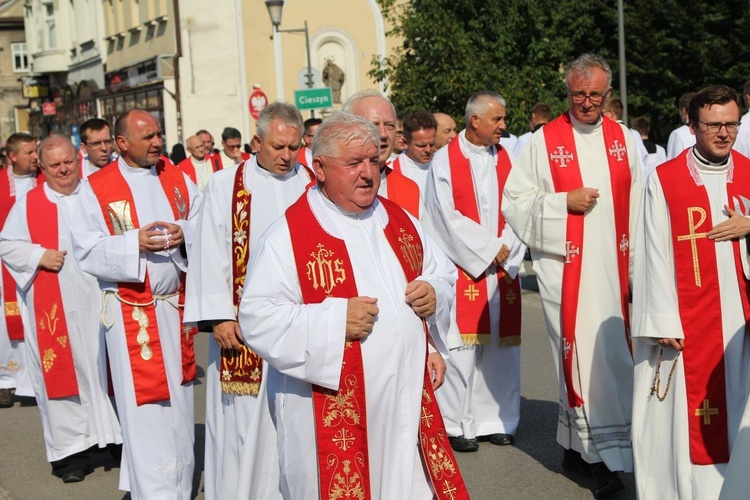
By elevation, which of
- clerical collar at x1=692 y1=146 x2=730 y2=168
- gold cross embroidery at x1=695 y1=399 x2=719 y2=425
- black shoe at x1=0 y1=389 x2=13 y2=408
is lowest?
black shoe at x1=0 y1=389 x2=13 y2=408

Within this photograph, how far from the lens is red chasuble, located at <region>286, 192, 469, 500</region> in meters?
4.68

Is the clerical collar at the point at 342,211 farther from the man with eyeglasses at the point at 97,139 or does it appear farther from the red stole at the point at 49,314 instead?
the man with eyeglasses at the point at 97,139

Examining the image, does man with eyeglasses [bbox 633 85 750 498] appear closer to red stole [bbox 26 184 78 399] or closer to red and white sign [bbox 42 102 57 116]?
red stole [bbox 26 184 78 399]

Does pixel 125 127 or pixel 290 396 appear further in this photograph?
pixel 125 127

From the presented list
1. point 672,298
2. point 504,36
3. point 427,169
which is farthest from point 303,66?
point 672,298

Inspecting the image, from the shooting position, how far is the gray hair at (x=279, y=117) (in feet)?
19.9

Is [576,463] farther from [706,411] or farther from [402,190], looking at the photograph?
[402,190]

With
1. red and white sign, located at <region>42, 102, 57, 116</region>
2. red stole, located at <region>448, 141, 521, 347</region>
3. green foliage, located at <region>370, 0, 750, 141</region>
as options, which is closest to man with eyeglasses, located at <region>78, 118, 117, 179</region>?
red stole, located at <region>448, 141, 521, 347</region>

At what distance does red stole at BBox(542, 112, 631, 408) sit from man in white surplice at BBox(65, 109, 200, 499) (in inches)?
83.0

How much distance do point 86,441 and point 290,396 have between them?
3864 mm

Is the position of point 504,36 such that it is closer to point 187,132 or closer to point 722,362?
point 722,362

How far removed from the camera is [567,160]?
7.20 meters

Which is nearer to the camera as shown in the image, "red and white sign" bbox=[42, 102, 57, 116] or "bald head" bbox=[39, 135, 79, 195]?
"bald head" bbox=[39, 135, 79, 195]

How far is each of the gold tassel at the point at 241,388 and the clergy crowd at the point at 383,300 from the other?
2cm
